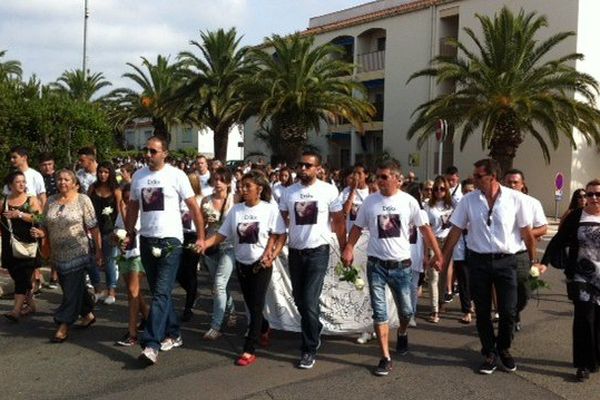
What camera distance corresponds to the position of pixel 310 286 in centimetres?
563

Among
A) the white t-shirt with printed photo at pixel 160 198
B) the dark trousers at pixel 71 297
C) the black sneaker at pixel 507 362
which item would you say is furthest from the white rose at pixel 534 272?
the dark trousers at pixel 71 297

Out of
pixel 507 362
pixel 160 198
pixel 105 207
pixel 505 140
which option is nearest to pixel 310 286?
pixel 160 198

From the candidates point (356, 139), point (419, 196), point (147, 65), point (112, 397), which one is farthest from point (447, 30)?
point (112, 397)

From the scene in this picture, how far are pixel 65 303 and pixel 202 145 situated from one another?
6064 centimetres

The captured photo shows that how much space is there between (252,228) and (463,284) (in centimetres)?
305

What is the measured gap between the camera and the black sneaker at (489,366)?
17.8ft

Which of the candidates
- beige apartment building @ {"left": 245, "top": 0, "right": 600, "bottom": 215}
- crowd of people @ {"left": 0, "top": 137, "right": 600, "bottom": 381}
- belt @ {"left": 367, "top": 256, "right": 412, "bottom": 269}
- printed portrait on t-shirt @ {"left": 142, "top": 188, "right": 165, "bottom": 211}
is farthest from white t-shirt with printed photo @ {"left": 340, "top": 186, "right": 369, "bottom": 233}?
beige apartment building @ {"left": 245, "top": 0, "right": 600, "bottom": 215}

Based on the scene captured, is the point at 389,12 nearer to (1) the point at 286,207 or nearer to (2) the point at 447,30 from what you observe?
(2) the point at 447,30

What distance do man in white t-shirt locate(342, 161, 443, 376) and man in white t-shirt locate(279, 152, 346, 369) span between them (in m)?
0.28

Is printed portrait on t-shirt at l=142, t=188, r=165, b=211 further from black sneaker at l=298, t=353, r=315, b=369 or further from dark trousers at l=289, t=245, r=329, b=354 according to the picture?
black sneaker at l=298, t=353, r=315, b=369

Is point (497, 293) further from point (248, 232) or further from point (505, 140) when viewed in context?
point (505, 140)

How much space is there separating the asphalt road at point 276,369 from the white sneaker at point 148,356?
0.06 meters

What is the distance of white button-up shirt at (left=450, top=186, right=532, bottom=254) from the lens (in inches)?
215

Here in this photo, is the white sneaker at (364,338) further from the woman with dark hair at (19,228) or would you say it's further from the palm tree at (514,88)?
the palm tree at (514,88)
